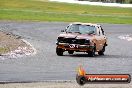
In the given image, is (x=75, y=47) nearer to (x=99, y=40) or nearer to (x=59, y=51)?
(x=59, y=51)

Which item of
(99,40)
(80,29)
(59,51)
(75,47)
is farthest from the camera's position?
(99,40)

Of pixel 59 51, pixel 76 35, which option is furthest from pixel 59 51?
pixel 76 35

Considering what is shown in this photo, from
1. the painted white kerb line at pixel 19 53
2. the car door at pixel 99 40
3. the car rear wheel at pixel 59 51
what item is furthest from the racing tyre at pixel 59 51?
the car door at pixel 99 40

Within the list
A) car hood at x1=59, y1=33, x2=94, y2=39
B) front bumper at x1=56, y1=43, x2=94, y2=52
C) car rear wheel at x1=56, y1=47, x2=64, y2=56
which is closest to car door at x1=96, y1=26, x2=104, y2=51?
car hood at x1=59, y1=33, x2=94, y2=39

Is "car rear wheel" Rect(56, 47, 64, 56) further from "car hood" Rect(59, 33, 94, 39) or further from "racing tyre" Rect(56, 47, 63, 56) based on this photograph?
"car hood" Rect(59, 33, 94, 39)

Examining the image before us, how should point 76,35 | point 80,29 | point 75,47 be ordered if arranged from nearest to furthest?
point 75,47 < point 76,35 < point 80,29

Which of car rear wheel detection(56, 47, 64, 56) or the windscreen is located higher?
the windscreen

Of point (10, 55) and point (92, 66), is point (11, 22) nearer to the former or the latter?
point (10, 55)

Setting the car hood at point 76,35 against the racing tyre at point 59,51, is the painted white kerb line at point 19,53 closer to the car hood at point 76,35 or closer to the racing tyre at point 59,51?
the racing tyre at point 59,51

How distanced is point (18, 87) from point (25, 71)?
4.39m

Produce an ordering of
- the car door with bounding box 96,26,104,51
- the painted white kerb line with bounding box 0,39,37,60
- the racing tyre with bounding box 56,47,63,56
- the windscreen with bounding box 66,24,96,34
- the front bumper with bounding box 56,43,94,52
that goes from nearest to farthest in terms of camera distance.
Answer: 1. the painted white kerb line with bounding box 0,39,37,60
2. the front bumper with bounding box 56,43,94,52
3. the racing tyre with bounding box 56,47,63,56
4. the windscreen with bounding box 66,24,96,34
5. the car door with bounding box 96,26,104,51

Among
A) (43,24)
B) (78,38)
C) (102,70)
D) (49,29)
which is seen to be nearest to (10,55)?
(78,38)

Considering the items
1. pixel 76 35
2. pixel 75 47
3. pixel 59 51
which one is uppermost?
pixel 76 35

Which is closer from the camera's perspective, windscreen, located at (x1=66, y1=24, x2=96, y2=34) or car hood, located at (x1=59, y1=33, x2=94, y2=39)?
car hood, located at (x1=59, y1=33, x2=94, y2=39)
